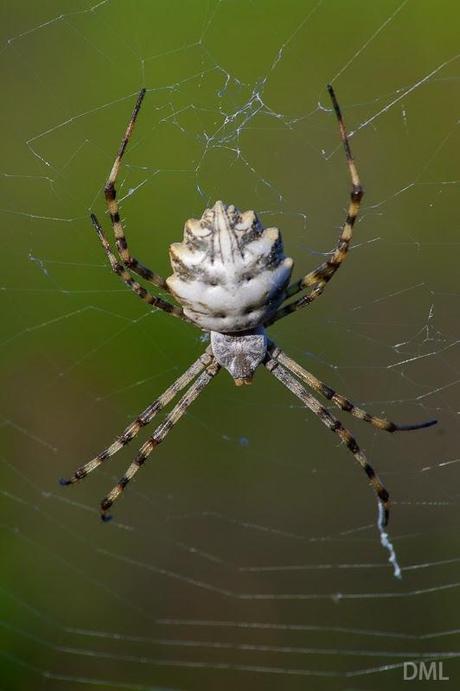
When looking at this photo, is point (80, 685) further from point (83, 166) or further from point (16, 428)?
point (83, 166)

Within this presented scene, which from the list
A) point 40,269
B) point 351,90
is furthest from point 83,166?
point 351,90

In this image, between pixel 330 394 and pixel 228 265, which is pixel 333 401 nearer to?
pixel 330 394

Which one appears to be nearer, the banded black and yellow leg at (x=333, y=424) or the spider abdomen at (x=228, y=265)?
the spider abdomen at (x=228, y=265)

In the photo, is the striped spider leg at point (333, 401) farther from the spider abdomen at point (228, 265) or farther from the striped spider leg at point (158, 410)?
the spider abdomen at point (228, 265)

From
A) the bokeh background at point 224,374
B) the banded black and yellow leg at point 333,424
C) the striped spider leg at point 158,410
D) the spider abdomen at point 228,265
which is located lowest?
the spider abdomen at point 228,265

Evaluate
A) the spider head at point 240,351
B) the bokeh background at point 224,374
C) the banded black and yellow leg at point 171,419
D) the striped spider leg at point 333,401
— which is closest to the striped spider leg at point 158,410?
the banded black and yellow leg at point 171,419

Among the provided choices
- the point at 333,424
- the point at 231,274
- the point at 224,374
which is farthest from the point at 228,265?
the point at 224,374

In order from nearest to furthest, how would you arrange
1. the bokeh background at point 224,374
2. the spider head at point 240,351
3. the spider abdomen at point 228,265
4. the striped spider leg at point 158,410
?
the spider abdomen at point 228,265 < the spider head at point 240,351 < the striped spider leg at point 158,410 < the bokeh background at point 224,374
